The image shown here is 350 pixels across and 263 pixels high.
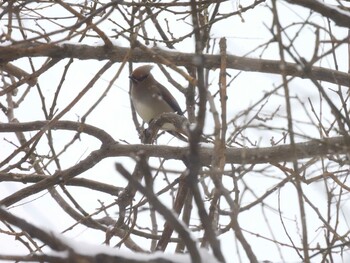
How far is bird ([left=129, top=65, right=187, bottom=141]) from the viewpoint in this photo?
6.68 m

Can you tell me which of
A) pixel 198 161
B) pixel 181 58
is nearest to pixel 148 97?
pixel 181 58

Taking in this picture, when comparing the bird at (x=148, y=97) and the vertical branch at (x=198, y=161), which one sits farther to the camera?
the bird at (x=148, y=97)

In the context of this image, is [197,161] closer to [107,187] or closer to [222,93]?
[222,93]

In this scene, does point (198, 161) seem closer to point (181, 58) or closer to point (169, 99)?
point (181, 58)

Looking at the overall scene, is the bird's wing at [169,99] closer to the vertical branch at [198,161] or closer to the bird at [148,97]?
the bird at [148,97]

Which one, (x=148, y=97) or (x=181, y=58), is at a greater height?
(x=148, y=97)

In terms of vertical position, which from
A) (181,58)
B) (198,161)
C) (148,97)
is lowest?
(198,161)

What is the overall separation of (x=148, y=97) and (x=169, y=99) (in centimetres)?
27

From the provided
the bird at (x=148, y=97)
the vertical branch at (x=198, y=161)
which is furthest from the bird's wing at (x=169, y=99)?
the vertical branch at (x=198, y=161)

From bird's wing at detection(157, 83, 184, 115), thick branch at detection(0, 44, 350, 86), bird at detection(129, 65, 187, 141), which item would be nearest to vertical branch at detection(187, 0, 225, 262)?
thick branch at detection(0, 44, 350, 86)

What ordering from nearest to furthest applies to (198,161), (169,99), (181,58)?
1. (198,161)
2. (181,58)
3. (169,99)

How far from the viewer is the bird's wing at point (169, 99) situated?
22.4ft

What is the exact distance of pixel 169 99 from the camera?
6.92 metres

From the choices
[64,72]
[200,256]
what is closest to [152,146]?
[64,72]
